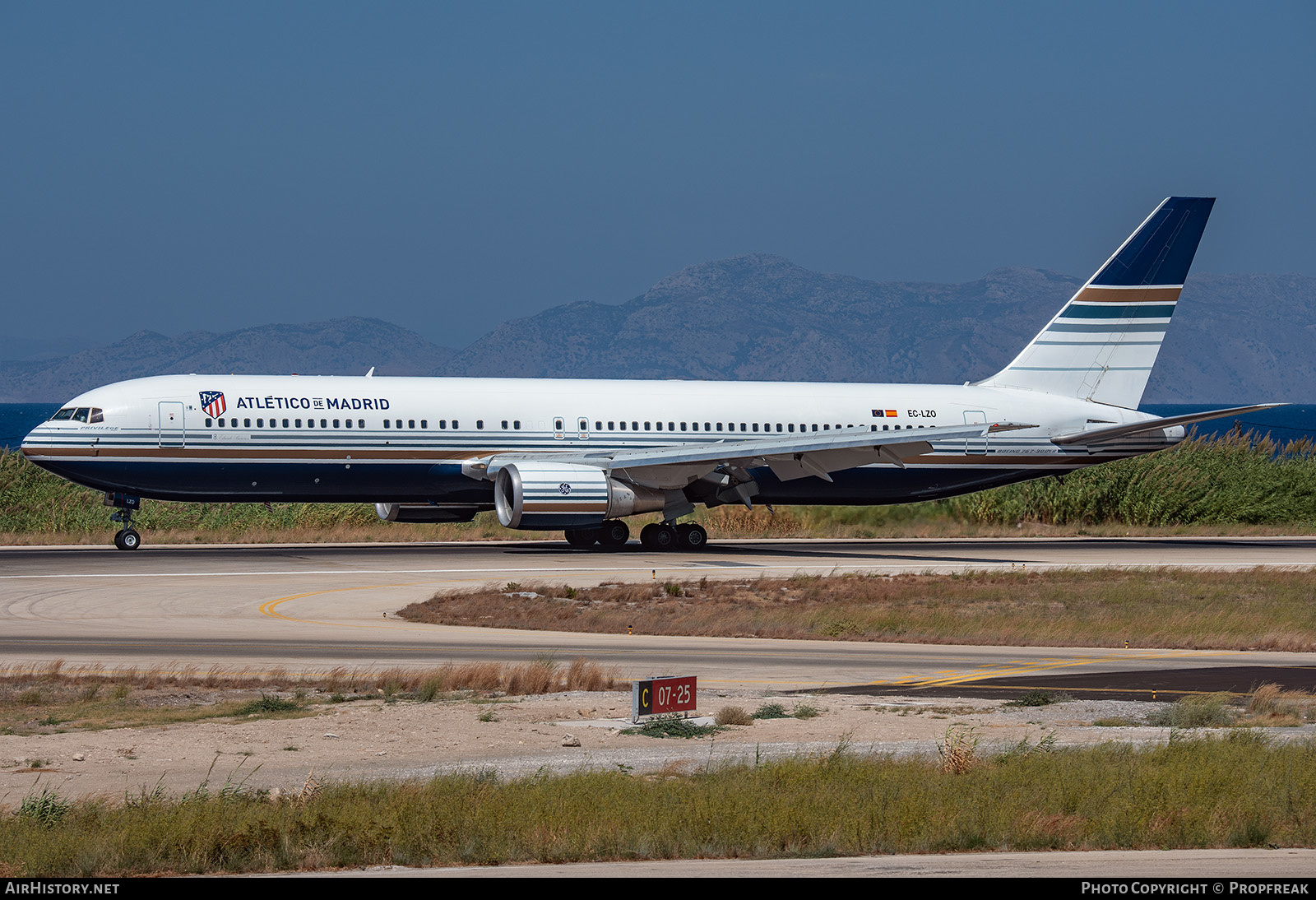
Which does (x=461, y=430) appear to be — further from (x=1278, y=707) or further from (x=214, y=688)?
(x=1278, y=707)

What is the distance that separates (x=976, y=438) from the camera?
45.9m

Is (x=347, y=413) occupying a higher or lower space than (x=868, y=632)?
higher

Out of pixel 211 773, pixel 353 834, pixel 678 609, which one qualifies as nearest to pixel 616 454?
pixel 678 609

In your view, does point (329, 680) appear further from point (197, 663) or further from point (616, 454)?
point (616, 454)

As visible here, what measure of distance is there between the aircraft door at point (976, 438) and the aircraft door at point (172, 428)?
905 inches

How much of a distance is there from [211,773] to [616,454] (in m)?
29.4

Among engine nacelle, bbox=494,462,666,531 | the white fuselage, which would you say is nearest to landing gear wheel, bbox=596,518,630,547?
the white fuselage

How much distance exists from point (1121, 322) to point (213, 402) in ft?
94.0

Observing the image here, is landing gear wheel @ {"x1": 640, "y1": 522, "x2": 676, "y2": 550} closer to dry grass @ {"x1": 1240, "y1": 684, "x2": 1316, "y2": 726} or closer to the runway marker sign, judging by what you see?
dry grass @ {"x1": 1240, "y1": 684, "x2": 1316, "y2": 726}

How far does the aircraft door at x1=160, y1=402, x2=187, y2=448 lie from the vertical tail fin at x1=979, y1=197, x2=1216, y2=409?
82.8 ft

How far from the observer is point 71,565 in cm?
3609

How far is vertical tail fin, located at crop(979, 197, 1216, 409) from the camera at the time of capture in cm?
4812

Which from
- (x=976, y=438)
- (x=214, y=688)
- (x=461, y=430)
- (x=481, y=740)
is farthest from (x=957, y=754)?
(x=976, y=438)
